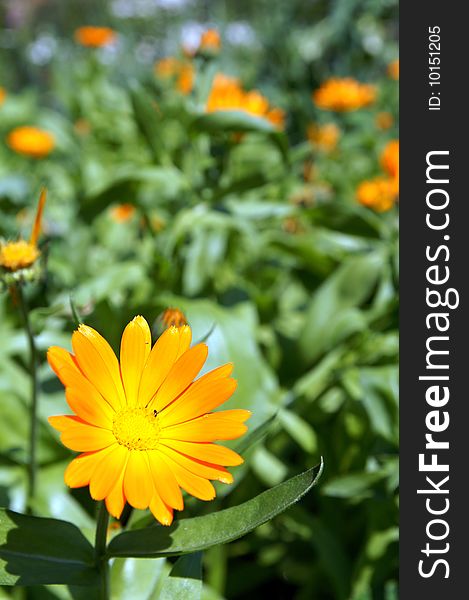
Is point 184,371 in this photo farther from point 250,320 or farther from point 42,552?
point 250,320

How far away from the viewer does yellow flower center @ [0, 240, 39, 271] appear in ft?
3.59

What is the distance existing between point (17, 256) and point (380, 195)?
1449 mm

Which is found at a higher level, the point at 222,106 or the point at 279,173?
the point at 222,106

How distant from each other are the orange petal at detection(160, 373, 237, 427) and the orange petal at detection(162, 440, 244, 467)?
0.09ft

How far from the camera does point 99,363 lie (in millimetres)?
787

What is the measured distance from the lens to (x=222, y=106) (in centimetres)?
212

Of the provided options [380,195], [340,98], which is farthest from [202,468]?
[340,98]

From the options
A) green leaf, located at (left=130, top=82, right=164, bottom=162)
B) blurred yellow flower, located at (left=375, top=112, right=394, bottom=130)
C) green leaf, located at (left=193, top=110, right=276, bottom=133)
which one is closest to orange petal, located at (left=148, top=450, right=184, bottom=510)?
green leaf, located at (left=193, top=110, right=276, bottom=133)

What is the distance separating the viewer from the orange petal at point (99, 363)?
0.77m

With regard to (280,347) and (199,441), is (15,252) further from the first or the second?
(280,347)

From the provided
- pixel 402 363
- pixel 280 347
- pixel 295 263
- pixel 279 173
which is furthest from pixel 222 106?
pixel 402 363

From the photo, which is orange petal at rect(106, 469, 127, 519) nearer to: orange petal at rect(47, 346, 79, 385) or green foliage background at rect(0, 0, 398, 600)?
orange petal at rect(47, 346, 79, 385)

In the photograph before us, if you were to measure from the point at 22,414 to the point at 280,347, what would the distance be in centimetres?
62

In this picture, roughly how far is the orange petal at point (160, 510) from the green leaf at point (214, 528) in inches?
3.6
